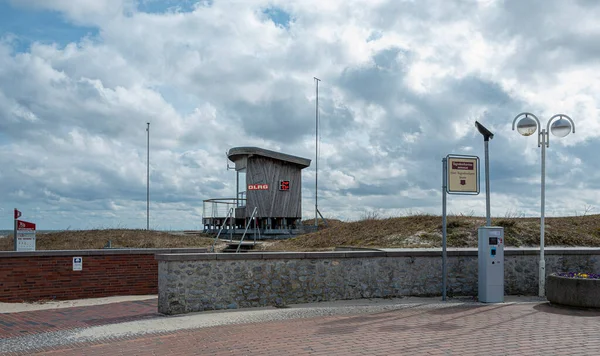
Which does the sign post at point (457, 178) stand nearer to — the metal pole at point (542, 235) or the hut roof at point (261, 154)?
the metal pole at point (542, 235)

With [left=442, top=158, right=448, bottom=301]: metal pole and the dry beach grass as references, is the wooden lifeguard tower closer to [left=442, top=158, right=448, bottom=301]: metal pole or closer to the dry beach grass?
the dry beach grass

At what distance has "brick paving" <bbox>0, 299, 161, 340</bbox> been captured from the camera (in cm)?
1055

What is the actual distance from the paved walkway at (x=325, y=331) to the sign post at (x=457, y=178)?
2030 mm

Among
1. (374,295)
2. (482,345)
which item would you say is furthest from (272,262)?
(482,345)

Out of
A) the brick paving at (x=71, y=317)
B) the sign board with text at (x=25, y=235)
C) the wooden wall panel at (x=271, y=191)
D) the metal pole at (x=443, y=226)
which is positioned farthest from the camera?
the wooden wall panel at (x=271, y=191)

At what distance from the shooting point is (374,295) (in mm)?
12680

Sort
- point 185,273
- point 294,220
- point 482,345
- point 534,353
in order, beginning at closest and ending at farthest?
point 534,353 < point 482,345 < point 185,273 < point 294,220

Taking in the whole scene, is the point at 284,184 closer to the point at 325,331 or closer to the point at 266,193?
the point at 266,193

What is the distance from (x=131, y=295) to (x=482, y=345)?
1056 centimetres

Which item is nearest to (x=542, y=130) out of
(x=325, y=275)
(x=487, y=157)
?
(x=487, y=157)

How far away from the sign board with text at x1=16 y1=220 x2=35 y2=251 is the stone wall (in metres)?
8.20

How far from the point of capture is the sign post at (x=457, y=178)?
12901 mm

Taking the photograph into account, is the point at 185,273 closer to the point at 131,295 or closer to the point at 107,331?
the point at 107,331

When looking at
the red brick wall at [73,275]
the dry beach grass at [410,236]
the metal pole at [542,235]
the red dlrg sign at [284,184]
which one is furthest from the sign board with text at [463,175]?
the red dlrg sign at [284,184]
